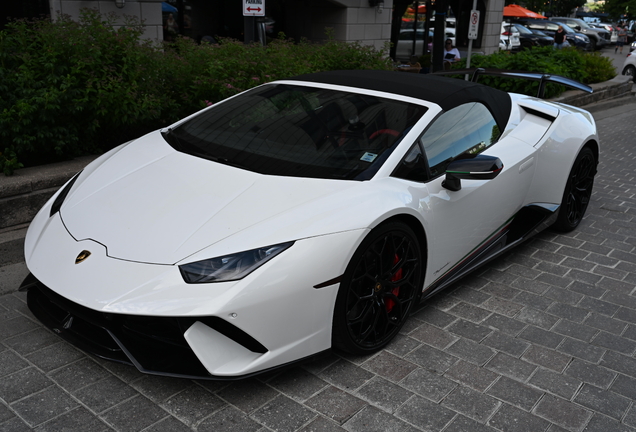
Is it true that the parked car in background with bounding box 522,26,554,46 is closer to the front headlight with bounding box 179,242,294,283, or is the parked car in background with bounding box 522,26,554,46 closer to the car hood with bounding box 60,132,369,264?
the car hood with bounding box 60,132,369,264

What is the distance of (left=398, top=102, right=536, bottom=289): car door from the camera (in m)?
3.52

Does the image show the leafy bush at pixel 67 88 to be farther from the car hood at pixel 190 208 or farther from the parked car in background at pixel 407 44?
the parked car in background at pixel 407 44

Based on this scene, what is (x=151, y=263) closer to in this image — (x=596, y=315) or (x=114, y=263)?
(x=114, y=263)

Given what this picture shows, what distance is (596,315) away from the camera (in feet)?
12.7

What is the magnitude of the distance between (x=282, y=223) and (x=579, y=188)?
3.47 m

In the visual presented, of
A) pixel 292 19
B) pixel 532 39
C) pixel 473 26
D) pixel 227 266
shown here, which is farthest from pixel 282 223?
pixel 532 39

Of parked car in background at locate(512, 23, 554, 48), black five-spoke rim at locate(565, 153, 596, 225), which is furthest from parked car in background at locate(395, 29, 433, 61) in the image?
black five-spoke rim at locate(565, 153, 596, 225)

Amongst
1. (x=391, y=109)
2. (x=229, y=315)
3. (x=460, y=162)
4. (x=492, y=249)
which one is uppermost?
(x=391, y=109)

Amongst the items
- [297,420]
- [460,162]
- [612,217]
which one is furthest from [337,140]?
[612,217]

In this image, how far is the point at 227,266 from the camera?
2.65 meters

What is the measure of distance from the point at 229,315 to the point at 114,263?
0.60 m

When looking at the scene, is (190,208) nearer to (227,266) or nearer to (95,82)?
(227,266)

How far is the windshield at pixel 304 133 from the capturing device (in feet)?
11.0

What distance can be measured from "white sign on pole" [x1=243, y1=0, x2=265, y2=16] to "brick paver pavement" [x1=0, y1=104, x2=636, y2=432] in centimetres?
404
